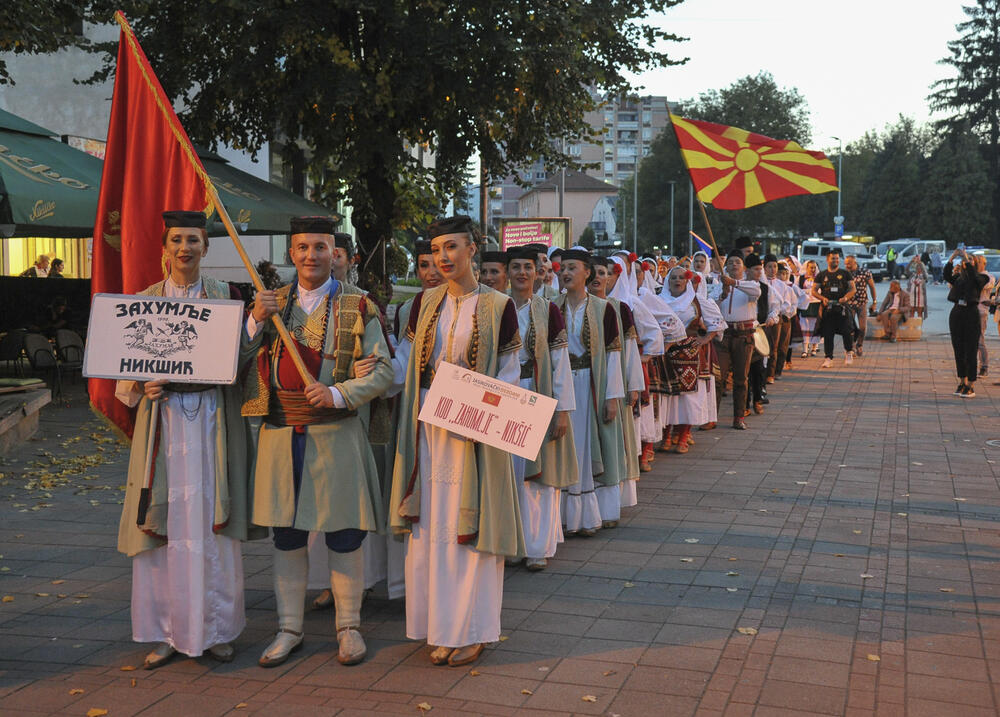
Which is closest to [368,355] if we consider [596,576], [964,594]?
[596,576]

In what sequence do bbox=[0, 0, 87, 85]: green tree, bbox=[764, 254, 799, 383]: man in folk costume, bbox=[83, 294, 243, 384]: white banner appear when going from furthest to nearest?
bbox=[764, 254, 799, 383]: man in folk costume
bbox=[0, 0, 87, 85]: green tree
bbox=[83, 294, 243, 384]: white banner

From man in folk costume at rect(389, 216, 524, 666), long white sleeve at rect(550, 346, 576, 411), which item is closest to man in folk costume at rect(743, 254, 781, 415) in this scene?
long white sleeve at rect(550, 346, 576, 411)

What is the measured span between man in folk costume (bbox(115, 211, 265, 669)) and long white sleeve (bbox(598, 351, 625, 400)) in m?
3.09

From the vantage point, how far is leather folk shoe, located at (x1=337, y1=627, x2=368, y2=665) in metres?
5.18

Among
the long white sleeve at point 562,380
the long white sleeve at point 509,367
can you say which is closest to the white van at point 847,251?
the long white sleeve at point 562,380

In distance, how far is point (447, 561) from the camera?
5207 mm

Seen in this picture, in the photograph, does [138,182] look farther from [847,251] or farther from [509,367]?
[847,251]

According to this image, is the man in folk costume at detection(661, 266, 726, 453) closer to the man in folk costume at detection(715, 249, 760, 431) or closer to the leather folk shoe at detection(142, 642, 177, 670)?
the man in folk costume at detection(715, 249, 760, 431)

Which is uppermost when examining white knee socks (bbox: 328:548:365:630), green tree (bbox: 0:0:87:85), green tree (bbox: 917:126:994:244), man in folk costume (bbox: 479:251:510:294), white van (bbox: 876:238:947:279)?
green tree (bbox: 917:126:994:244)

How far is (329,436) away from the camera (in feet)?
16.9

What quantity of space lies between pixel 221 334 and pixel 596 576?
109 inches

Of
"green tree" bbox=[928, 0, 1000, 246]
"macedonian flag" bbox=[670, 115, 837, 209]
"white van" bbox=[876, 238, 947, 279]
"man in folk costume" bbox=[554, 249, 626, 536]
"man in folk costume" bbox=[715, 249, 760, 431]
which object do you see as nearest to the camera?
"man in folk costume" bbox=[554, 249, 626, 536]

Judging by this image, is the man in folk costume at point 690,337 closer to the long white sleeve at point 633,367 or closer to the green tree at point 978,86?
the long white sleeve at point 633,367

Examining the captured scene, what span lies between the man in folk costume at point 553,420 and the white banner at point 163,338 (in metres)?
1.69
